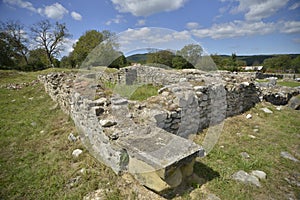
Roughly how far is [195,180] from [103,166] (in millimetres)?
1606

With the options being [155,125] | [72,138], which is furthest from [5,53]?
[155,125]

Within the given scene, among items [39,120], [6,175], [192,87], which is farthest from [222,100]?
[39,120]

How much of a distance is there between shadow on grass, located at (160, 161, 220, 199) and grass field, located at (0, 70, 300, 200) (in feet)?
0.05

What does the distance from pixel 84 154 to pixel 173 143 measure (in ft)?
6.58

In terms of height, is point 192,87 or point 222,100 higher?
point 192,87

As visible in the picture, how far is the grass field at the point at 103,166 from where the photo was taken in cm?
245

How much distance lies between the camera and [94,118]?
120 inches

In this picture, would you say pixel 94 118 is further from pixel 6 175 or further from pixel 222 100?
pixel 222 100

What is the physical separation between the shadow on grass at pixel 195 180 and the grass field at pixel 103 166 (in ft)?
→ 0.05

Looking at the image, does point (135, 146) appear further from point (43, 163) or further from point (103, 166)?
point (43, 163)

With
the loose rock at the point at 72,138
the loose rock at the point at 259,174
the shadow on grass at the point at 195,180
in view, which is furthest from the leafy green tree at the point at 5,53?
the loose rock at the point at 259,174

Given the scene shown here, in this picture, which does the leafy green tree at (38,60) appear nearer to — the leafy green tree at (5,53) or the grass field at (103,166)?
the leafy green tree at (5,53)

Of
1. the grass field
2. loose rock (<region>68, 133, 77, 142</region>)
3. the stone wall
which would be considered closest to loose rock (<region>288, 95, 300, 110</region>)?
the grass field

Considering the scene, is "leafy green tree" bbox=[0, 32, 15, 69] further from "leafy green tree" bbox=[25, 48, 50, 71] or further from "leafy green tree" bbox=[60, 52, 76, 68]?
"leafy green tree" bbox=[60, 52, 76, 68]
